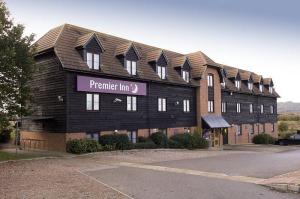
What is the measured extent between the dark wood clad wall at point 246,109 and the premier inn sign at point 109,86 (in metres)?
17.8

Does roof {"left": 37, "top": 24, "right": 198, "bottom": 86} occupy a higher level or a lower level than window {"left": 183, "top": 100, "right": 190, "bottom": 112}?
higher

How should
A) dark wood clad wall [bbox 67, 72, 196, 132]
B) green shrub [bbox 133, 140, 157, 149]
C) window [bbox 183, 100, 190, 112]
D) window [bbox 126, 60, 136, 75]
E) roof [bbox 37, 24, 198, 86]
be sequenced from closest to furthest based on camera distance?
dark wood clad wall [bbox 67, 72, 196, 132], roof [bbox 37, 24, 198, 86], green shrub [bbox 133, 140, 157, 149], window [bbox 126, 60, 136, 75], window [bbox 183, 100, 190, 112]

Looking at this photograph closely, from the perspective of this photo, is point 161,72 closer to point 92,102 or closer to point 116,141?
point 92,102

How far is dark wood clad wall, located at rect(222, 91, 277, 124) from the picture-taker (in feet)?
156

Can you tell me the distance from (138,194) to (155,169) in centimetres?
649

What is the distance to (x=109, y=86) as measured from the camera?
29281mm

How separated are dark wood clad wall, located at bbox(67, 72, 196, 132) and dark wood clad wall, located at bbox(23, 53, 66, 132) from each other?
0.76 metres

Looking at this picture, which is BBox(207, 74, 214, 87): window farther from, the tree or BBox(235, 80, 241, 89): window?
the tree

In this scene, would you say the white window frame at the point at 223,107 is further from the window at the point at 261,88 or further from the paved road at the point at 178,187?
the paved road at the point at 178,187

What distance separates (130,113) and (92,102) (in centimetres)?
443

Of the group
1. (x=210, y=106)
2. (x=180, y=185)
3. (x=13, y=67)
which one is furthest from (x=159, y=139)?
(x=180, y=185)

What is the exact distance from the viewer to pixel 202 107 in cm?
4034

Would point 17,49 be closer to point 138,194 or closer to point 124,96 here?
point 124,96

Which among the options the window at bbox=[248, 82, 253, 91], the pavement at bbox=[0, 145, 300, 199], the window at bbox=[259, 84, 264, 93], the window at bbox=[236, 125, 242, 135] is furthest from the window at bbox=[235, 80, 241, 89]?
the pavement at bbox=[0, 145, 300, 199]
